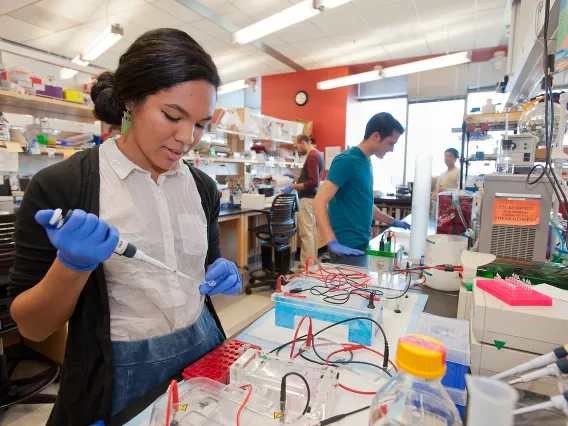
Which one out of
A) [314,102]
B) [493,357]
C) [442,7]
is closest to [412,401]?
[493,357]

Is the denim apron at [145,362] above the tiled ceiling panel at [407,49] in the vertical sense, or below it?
below

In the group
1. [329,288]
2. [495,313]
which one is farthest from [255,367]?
[495,313]

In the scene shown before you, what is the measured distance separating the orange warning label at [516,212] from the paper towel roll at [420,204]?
356mm

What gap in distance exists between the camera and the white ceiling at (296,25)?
165 inches

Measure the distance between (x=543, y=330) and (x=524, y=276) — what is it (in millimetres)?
274

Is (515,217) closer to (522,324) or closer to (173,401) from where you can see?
(522,324)

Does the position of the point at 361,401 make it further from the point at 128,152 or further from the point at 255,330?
the point at 128,152

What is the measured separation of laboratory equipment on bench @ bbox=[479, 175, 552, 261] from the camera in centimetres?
122

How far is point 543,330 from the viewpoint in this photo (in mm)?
749

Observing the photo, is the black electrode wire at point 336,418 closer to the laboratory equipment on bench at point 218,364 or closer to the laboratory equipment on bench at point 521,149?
the laboratory equipment on bench at point 218,364

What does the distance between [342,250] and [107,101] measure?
136 centimetres

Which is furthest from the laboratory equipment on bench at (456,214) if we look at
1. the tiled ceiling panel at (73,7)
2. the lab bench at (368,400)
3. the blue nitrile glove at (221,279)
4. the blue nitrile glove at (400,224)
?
the tiled ceiling panel at (73,7)

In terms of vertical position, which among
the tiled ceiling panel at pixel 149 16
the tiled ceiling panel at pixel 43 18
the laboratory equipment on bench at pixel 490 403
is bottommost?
the laboratory equipment on bench at pixel 490 403

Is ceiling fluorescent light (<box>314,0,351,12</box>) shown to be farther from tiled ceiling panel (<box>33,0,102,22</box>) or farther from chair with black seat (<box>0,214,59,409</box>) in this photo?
chair with black seat (<box>0,214,59,409</box>)
